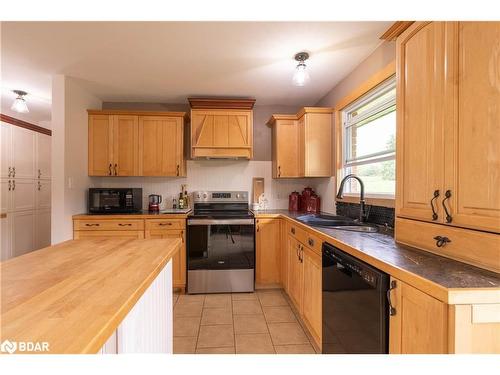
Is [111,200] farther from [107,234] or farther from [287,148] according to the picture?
[287,148]

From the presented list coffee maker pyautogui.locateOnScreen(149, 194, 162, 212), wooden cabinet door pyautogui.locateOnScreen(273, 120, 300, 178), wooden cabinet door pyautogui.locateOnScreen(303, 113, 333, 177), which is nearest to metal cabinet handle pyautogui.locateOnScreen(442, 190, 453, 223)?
wooden cabinet door pyautogui.locateOnScreen(303, 113, 333, 177)

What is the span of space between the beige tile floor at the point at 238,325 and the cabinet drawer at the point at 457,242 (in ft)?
4.00

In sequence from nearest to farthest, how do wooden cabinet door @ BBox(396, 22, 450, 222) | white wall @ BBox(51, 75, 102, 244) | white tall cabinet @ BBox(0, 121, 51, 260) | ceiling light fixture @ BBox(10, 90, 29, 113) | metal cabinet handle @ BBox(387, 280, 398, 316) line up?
metal cabinet handle @ BBox(387, 280, 398, 316) → wooden cabinet door @ BBox(396, 22, 450, 222) → white wall @ BBox(51, 75, 102, 244) → ceiling light fixture @ BBox(10, 90, 29, 113) → white tall cabinet @ BBox(0, 121, 51, 260)

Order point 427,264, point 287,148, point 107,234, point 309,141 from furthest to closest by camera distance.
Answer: point 287,148 → point 309,141 → point 107,234 → point 427,264

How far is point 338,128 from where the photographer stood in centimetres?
277

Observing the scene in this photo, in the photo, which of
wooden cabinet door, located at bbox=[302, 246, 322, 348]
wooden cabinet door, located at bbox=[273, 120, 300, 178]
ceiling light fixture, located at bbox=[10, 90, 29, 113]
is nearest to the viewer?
wooden cabinet door, located at bbox=[302, 246, 322, 348]

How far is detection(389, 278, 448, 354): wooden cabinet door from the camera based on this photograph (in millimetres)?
778

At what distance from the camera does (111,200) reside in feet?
9.66

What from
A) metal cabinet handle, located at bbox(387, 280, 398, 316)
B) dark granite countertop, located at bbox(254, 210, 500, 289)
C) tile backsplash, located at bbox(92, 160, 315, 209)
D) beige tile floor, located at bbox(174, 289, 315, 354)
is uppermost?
tile backsplash, located at bbox(92, 160, 315, 209)

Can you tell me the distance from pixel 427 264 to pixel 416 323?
242 millimetres

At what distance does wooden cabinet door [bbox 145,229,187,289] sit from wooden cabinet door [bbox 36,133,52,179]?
256 cm

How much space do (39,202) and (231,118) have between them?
343 centimetres

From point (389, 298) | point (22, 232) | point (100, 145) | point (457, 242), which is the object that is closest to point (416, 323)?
point (389, 298)

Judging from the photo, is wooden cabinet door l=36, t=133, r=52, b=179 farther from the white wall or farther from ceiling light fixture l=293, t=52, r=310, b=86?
ceiling light fixture l=293, t=52, r=310, b=86
